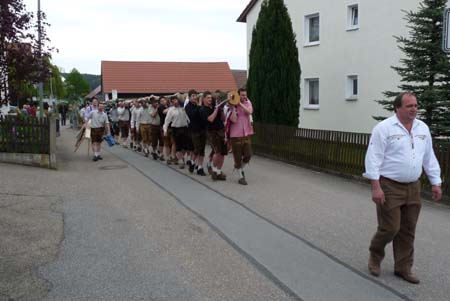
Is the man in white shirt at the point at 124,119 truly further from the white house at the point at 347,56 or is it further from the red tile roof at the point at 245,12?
the red tile roof at the point at 245,12

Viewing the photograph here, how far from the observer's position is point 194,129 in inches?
453

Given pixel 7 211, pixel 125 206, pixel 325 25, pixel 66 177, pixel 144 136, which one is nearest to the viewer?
pixel 7 211

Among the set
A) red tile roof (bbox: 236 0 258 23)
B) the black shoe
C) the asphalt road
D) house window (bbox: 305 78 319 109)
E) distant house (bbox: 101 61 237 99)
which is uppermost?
red tile roof (bbox: 236 0 258 23)

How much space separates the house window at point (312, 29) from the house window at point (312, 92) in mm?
1756

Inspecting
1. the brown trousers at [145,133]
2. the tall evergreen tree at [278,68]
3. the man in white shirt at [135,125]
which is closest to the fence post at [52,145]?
the brown trousers at [145,133]

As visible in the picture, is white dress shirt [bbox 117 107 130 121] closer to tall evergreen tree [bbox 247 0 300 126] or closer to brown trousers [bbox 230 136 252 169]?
tall evergreen tree [bbox 247 0 300 126]

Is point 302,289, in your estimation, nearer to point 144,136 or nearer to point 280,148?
point 280,148

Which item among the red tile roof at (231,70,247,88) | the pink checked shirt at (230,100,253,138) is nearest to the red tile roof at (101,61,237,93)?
the red tile roof at (231,70,247,88)

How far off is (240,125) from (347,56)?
1280 centimetres

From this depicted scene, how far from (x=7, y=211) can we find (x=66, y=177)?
361cm

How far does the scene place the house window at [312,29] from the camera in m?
24.1

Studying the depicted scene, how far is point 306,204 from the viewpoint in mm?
8750

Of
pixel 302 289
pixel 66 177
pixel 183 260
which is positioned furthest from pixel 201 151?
pixel 302 289

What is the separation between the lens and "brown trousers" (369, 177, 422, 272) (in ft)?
16.2
